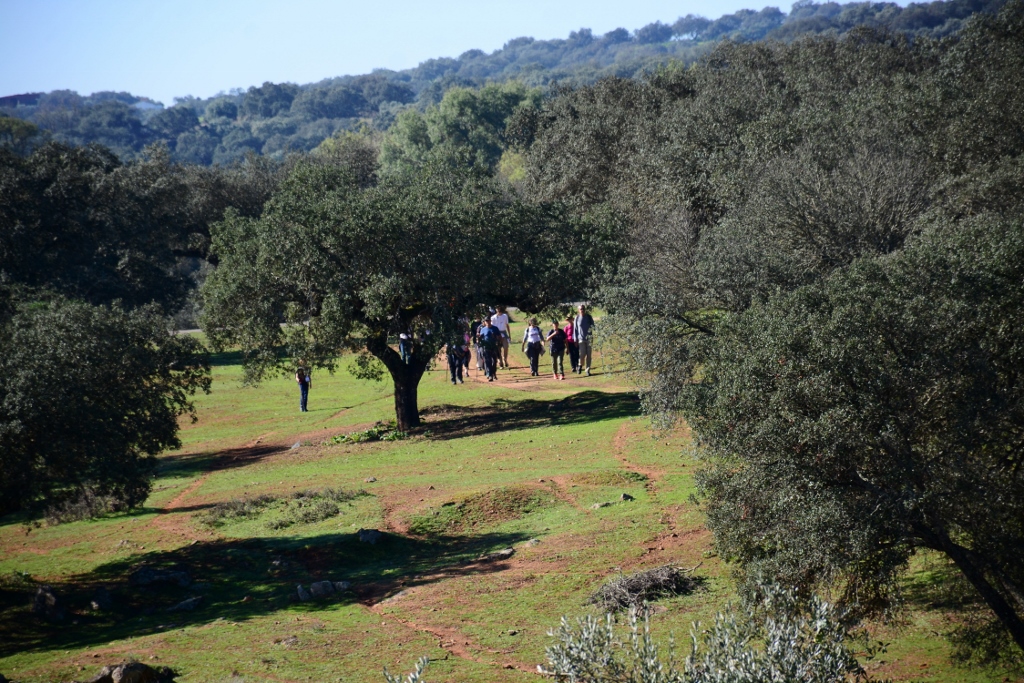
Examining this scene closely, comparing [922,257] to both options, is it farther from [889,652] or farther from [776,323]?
[889,652]

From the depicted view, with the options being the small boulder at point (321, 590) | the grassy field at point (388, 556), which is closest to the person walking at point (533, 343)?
the grassy field at point (388, 556)

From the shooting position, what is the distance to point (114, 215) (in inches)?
1683

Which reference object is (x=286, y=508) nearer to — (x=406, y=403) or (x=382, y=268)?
(x=382, y=268)

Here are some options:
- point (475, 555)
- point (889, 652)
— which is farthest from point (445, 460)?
point (889, 652)

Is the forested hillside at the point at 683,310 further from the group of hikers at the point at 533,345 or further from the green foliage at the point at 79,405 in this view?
the group of hikers at the point at 533,345

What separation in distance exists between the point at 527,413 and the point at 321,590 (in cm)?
1274

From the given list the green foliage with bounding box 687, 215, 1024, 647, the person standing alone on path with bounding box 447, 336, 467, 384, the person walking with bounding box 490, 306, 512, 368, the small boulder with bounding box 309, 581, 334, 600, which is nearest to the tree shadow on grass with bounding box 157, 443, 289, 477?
the person standing alone on path with bounding box 447, 336, 467, 384

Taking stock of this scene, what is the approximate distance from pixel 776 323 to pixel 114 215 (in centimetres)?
3884

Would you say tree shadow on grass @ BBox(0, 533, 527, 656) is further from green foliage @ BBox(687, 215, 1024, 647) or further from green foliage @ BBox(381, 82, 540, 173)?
green foliage @ BBox(381, 82, 540, 173)

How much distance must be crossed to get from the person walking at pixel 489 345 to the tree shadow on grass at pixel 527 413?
75.7 inches

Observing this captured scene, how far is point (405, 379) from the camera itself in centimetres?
2606

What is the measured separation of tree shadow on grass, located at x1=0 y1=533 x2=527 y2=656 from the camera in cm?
1409

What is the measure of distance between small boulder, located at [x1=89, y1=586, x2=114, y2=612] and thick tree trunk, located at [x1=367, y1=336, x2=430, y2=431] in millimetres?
11395

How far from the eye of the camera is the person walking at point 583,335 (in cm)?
2875
